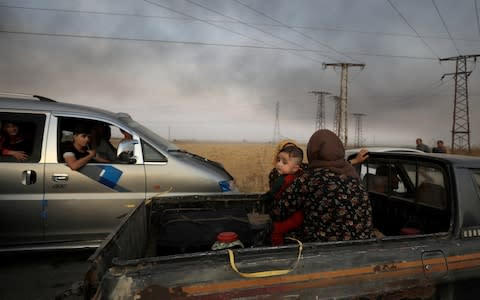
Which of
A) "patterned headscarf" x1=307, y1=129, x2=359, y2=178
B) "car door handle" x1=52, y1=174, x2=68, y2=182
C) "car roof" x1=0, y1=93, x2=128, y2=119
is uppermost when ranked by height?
"car roof" x1=0, y1=93, x2=128, y2=119

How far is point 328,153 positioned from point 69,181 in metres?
3.36

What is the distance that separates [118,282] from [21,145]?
12.2 ft

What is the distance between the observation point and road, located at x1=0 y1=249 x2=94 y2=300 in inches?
137

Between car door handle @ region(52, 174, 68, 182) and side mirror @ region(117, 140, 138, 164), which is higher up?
side mirror @ region(117, 140, 138, 164)

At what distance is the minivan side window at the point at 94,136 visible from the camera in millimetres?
4266

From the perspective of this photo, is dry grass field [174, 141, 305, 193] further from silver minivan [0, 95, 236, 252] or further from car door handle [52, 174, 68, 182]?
car door handle [52, 174, 68, 182]

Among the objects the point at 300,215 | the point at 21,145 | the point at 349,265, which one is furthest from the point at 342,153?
the point at 21,145

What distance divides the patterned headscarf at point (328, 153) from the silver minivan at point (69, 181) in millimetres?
2378

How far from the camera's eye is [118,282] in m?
1.48

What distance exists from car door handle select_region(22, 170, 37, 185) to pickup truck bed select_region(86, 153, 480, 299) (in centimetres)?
203

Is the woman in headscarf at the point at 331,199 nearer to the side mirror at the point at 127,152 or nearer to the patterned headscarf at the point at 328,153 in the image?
the patterned headscarf at the point at 328,153

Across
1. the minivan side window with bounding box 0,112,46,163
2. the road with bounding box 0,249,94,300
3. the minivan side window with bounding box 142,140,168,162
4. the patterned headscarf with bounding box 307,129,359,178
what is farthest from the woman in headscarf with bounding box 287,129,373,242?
→ the minivan side window with bounding box 0,112,46,163

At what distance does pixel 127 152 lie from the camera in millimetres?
4344

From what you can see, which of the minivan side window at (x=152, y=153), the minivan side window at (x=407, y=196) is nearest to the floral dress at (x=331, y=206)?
the minivan side window at (x=407, y=196)
